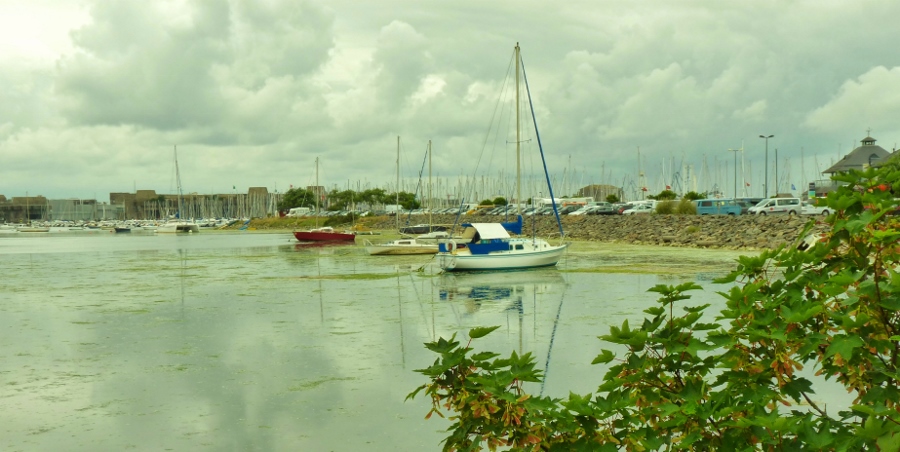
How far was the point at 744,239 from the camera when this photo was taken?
156 feet

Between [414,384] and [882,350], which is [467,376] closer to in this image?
[882,350]

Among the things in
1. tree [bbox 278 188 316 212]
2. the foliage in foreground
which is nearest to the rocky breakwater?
the foliage in foreground

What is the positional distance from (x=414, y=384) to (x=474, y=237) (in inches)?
921

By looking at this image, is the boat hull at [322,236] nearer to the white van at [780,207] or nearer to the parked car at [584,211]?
the parked car at [584,211]

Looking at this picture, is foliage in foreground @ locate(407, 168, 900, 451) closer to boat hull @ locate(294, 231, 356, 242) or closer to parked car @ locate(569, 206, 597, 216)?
boat hull @ locate(294, 231, 356, 242)

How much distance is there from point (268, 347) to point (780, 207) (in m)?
55.3

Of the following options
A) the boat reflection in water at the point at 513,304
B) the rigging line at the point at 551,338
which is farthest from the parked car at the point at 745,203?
the rigging line at the point at 551,338

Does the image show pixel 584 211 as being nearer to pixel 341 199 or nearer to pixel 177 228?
pixel 341 199

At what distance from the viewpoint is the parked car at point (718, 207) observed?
68.5 metres

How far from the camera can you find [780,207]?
61.9 meters

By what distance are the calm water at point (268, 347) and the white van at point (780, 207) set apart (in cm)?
3231

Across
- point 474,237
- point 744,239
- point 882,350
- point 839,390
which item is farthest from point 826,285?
point 744,239

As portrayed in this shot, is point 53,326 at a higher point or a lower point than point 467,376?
lower

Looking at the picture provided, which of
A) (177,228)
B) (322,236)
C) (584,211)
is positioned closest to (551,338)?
(322,236)
